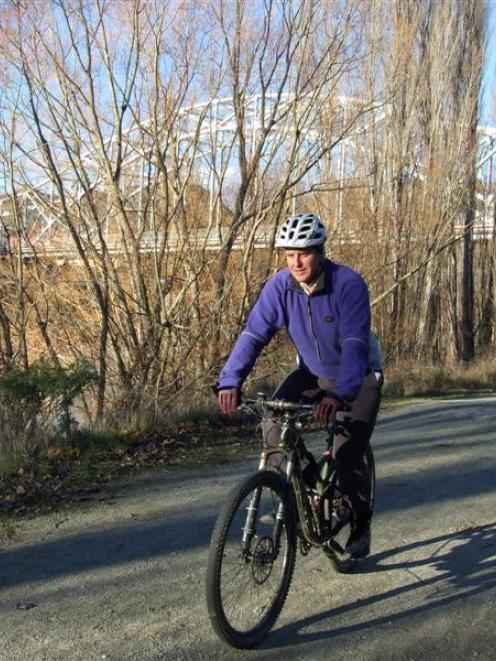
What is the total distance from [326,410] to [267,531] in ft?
2.08

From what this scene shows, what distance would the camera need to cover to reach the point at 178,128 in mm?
11133

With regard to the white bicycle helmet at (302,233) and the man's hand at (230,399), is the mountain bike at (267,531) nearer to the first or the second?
the man's hand at (230,399)

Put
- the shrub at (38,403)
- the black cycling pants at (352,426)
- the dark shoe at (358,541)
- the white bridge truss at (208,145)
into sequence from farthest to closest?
1. the white bridge truss at (208,145)
2. the shrub at (38,403)
3. the dark shoe at (358,541)
4. the black cycling pants at (352,426)

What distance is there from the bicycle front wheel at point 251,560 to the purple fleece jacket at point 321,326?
0.62 metres

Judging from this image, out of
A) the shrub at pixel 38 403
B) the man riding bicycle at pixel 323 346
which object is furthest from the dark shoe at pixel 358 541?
the shrub at pixel 38 403

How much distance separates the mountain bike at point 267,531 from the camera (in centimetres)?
340

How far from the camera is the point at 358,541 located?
439 centimetres

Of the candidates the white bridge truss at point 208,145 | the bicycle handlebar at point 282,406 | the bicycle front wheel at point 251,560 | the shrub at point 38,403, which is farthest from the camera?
the white bridge truss at point 208,145

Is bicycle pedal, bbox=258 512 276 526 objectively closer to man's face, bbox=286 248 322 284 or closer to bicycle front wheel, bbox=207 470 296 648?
bicycle front wheel, bbox=207 470 296 648

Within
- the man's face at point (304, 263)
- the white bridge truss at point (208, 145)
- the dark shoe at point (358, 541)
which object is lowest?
the dark shoe at point (358, 541)

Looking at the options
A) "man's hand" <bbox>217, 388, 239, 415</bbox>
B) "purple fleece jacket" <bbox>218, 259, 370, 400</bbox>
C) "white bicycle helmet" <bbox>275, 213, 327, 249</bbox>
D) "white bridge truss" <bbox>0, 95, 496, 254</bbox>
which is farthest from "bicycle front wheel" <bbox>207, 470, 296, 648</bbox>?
"white bridge truss" <bbox>0, 95, 496, 254</bbox>

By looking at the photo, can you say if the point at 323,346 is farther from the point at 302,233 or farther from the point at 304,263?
the point at 302,233

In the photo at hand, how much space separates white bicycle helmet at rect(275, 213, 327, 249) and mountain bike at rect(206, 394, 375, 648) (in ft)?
2.60

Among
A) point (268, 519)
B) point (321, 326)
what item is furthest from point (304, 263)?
point (268, 519)
